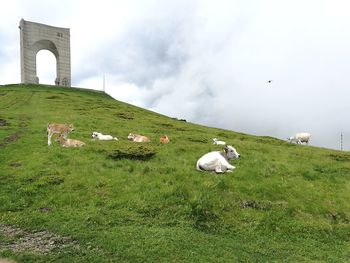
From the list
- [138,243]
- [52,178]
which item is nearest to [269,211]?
[138,243]

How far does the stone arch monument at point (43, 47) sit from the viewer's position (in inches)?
3954

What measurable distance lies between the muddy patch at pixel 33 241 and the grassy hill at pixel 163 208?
32mm

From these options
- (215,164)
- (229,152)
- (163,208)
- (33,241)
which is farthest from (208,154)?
(33,241)

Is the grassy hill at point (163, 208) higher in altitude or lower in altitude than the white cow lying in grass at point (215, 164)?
lower

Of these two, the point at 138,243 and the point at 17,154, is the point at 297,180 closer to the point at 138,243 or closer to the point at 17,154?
the point at 138,243

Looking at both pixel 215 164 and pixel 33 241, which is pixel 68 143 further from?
pixel 33 241

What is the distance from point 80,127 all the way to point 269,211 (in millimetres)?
26691

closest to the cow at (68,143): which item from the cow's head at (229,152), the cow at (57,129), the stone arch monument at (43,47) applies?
the cow at (57,129)

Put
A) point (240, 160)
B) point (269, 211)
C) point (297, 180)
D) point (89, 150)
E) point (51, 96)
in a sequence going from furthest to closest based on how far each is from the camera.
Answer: point (51, 96), point (89, 150), point (240, 160), point (297, 180), point (269, 211)

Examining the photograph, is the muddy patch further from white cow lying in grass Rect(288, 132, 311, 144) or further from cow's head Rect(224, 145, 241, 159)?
white cow lying in grass Rect(288, 132, 311, 144)

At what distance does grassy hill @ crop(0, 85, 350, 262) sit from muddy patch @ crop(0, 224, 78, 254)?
3 cm

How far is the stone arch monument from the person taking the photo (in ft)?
330

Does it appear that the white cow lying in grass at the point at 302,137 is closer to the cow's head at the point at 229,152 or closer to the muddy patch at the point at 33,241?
the cow's head at the point at 229,152

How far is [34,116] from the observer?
1892 inches
